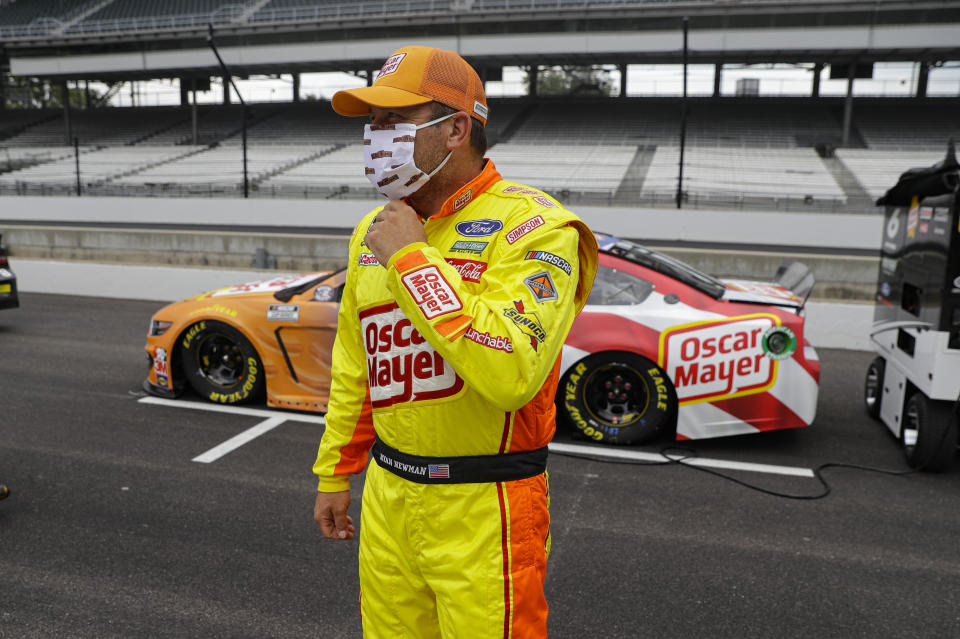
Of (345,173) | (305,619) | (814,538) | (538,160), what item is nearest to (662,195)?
(538,160)

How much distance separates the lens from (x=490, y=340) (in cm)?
152

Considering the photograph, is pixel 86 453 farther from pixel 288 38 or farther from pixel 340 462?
pixel 288 38

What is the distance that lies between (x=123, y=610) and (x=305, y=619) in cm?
77

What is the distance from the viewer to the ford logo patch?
1.74m

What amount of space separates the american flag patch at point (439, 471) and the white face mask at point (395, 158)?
0.66 meters

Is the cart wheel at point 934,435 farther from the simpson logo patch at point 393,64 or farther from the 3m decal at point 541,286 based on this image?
the simpson logo patch at point 393,64

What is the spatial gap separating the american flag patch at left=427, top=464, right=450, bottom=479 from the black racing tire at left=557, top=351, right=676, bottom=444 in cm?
347

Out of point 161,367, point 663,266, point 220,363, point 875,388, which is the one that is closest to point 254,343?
point 220,363

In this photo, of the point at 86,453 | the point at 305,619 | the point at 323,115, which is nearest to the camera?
the point at 305,619

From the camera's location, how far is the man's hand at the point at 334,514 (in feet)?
6.70

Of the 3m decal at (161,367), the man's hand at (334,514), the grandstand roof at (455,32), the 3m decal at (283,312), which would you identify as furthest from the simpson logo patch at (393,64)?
the grandstand roof at (455,32)

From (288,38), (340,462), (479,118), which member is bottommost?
(340,462)

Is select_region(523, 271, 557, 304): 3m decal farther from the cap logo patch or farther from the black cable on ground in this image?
the black cable on ground

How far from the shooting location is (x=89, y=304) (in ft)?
36.4
